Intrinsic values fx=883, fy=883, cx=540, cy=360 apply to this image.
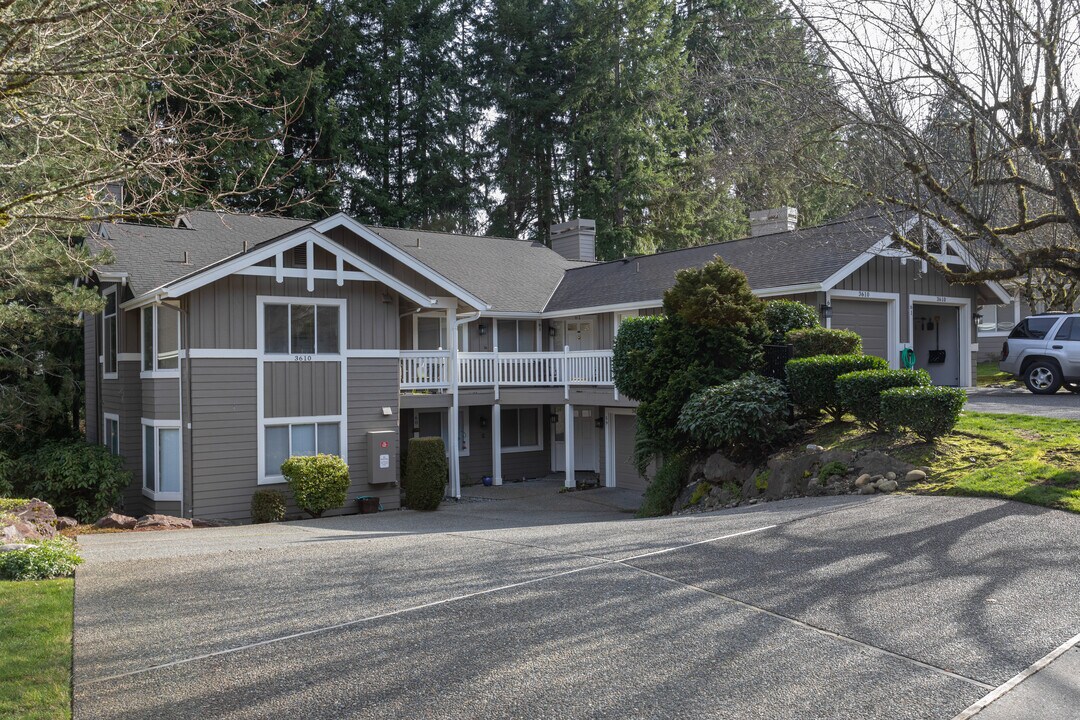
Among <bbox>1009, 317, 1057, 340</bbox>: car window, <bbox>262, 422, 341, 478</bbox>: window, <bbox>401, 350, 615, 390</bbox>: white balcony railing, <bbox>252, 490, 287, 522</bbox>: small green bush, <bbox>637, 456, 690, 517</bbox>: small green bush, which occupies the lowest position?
<bbox>252, 490, 287, 522</bbox>: small green bush

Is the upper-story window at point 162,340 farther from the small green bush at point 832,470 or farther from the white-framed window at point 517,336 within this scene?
the small green bush at point 832,470

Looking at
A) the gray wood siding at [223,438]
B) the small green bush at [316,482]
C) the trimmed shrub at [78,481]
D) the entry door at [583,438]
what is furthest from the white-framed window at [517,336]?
the trimmed shrub at [78,481]

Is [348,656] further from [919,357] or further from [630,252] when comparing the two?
[630,252]

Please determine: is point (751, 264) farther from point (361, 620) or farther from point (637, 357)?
point (361, 620)

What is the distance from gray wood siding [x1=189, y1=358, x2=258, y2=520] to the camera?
17141 mm

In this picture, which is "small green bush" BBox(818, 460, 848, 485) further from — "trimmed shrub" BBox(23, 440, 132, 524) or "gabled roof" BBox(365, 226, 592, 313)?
"trimmed shrub" BBox(23, 440, 132, 524)

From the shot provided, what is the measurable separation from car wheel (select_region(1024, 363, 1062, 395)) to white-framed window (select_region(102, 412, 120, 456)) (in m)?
20.9

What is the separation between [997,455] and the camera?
39.8 feet

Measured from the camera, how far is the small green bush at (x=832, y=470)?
1259 centimetres

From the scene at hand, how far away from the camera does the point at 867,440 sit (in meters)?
13.4

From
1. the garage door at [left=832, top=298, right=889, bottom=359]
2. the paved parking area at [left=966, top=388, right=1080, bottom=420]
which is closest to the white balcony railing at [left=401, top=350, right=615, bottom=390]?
the garage door at [left=832, top=298, right=889, bottom=359]

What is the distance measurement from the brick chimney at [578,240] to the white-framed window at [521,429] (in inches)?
332

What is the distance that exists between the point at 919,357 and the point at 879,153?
13.0 meters

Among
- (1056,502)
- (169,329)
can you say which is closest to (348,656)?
(1056,502)
